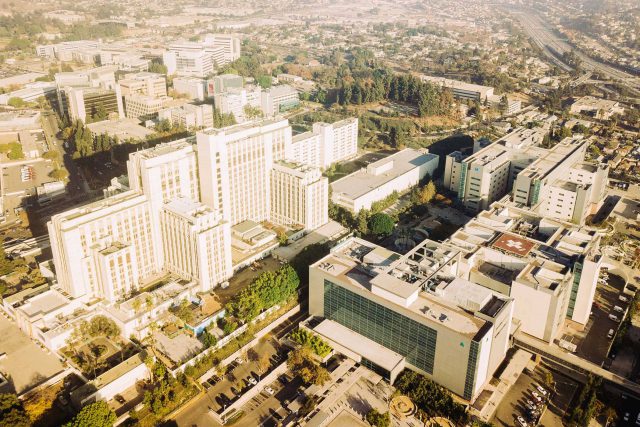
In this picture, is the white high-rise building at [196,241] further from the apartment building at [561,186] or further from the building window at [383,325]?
the apartment building at [561,186]

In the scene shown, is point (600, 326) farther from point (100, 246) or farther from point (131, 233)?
point (100, 246)

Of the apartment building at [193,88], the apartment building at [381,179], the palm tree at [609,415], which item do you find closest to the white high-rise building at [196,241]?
the apartment building at [381,179]

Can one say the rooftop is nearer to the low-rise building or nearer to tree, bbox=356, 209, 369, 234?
tree, bbox=356, 209, 369, 234

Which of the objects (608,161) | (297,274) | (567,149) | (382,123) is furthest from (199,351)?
(608,161)

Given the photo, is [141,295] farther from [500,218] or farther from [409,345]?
[500,218]

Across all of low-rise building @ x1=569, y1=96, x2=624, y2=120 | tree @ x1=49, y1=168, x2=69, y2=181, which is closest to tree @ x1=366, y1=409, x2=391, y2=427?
tree @ x1=49, y1=168, x2=69, y2=181

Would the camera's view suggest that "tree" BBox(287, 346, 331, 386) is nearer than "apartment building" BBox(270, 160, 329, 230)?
Yes

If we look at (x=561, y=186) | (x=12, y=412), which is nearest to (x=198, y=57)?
(x=561, y=186)
